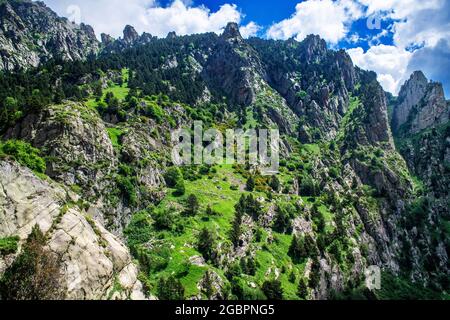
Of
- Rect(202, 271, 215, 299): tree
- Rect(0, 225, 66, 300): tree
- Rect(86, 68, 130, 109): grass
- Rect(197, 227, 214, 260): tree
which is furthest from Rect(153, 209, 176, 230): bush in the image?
Rect(86, 68, 130, 109): grass

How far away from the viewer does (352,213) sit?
140000 mm

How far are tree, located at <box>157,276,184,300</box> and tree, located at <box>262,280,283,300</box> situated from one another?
21487 mm

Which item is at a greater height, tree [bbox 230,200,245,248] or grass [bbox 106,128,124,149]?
grass [bbox 106,128,124,149]

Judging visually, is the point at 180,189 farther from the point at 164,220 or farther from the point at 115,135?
the point at 115,135

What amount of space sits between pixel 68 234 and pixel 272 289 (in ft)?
147

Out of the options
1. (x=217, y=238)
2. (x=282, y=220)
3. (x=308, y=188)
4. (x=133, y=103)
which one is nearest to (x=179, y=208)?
(x=217, y=238)

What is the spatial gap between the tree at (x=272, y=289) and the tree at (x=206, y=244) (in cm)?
1323

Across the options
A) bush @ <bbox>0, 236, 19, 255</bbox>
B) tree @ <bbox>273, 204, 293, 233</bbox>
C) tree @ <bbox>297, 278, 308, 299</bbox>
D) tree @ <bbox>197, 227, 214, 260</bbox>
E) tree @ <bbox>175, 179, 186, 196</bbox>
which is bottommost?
tree @ <bbox>297, 278, 308, 299</bbox>

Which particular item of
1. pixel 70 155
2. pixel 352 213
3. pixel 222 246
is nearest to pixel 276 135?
pixel 352 213

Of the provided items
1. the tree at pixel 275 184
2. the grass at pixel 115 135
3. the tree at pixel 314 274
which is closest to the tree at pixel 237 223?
the tree at pixel 314 274

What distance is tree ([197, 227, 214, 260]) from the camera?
74.4 meters

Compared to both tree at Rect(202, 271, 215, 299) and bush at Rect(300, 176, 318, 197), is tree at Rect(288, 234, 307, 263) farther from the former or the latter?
bush at Rect(300, 176, 318, 197)

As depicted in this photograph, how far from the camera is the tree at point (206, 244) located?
2928 inches

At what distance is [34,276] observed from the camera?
3691 cm
